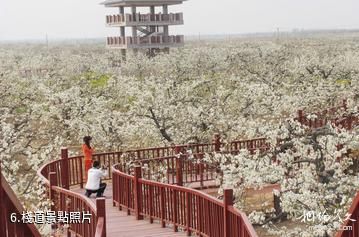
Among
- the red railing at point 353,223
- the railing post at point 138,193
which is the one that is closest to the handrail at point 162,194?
the railing post at point 138,193

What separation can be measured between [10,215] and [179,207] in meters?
8.11

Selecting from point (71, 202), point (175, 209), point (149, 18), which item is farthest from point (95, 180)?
point (149, 18)

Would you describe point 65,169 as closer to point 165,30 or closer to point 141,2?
point 141,2

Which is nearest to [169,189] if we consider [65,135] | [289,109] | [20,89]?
[289,109]

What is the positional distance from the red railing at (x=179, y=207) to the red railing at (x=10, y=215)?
14.2 ft

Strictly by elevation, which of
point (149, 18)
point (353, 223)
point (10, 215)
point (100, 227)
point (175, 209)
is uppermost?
point (149, 18)

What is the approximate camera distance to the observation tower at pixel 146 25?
55969 millimetres

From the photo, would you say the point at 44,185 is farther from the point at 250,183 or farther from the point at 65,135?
the point at 65,135

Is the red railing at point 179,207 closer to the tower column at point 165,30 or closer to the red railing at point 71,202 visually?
the red railing at point 71,202

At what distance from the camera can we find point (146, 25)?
57.2 m

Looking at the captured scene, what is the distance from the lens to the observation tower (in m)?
56.0

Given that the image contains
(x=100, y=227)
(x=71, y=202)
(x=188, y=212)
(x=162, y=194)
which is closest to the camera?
(x=100, y=227)

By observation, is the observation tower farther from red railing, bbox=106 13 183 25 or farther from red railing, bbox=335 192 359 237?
red railing, bbox=335 192 359 237

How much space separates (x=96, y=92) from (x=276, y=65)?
15373mm
